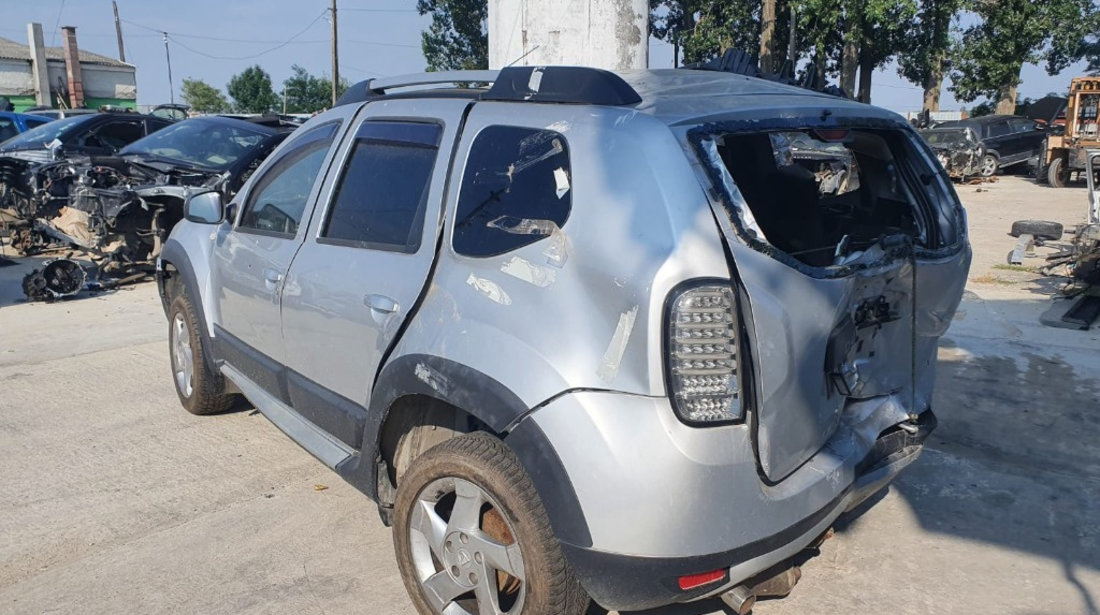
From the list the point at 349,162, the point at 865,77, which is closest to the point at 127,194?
the point at 349,162

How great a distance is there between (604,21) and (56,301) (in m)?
6.39

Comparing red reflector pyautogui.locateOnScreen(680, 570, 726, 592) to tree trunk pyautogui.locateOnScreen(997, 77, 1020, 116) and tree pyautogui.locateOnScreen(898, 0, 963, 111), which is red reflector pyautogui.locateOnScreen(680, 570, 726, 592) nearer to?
tree pyautogui.locateOnScreen(898, 0, 963, 111)

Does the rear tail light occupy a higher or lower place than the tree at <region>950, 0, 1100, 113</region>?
lower

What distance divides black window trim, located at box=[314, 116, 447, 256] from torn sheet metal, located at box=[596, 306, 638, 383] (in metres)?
0.97

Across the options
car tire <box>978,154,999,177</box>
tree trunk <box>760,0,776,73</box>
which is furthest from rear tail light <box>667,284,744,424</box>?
car tire <box>978,154,999,177</box>

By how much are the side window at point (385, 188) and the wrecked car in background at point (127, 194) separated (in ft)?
16.9

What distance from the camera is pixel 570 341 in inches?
95.7

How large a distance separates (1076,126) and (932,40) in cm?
662

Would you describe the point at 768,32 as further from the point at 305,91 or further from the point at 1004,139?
the point at 305,91

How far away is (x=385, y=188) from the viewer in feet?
11.3

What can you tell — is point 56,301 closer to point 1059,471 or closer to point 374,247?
point 374,247

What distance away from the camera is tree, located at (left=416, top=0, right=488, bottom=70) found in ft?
125

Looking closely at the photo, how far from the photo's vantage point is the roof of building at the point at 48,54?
45203mm

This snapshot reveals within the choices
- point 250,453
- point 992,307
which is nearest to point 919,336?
point 250,453
